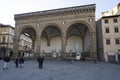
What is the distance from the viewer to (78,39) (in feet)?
120

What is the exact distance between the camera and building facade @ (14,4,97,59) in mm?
27750

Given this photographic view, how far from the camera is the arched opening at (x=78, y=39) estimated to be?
33188mm

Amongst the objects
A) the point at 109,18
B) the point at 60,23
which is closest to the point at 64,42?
the point at 60,23

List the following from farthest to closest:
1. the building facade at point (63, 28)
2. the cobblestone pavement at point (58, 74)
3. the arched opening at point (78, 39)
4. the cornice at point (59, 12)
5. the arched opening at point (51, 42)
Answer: the arched opening at point (51, 42), the arched opening at point (78, 39), the cornice at point (59, 12), the building facade at point (63, 28), the cobblestone pavement at point (58, 74)

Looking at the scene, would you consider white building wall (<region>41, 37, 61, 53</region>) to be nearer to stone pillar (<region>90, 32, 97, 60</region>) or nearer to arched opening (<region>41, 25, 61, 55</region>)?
arched opening (<region>41, 25, 61, 55</region>)

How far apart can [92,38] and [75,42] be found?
9.83m

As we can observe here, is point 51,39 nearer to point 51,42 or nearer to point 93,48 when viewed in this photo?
point 51,42

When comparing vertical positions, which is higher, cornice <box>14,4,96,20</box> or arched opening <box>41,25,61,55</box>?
cornice <box>14,4,96,20</box>

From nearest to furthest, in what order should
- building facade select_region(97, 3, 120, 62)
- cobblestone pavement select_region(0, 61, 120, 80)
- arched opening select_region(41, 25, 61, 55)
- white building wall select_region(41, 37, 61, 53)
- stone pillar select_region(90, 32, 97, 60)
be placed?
cobblestone pavement select_region(0, 61, 120, 80)
stone pillar select_region(90, 32, 97, 60)
building facade select_region(97, 3, 120, 62)
arched opening select_region(41, 25, 61, 55)
white building wall select_region(41, 37, 61, 53)

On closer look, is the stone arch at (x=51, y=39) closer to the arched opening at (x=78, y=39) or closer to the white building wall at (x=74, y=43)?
the white building wall at (x=74, y=43)

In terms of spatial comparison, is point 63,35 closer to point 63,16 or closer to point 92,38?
point 63,16

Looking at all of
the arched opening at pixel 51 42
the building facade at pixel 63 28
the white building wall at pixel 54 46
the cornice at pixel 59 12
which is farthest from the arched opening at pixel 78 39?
the cornice at pixel 59 12


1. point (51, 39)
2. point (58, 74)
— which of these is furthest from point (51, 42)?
point (58, 74)

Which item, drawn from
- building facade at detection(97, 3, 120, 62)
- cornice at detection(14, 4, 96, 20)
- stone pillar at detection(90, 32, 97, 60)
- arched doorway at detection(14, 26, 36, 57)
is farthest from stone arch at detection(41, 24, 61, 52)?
building facade at detection(97, 3, 120, 62)
